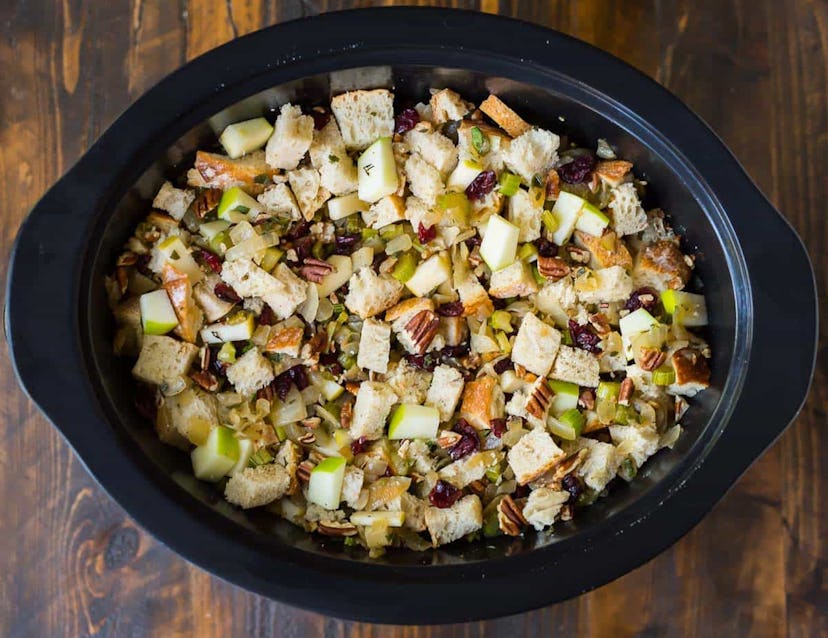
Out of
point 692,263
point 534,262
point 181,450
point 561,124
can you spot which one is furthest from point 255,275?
point 692,263

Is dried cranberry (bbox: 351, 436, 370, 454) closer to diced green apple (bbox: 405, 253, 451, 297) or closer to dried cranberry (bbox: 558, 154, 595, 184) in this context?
diced green apple (bbox: 405, 253, 451, 297)

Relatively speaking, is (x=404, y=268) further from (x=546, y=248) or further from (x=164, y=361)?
(x=164, y=361)

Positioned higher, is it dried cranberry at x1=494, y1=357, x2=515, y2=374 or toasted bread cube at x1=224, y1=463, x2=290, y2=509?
dried cranberry at x1=494, y1=357, x2=515, y2=374

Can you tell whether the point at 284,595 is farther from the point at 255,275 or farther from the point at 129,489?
the point at 255,275

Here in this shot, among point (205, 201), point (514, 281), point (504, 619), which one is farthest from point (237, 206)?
point (504, 619)

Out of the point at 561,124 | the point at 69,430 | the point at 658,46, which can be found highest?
the point at 658,46

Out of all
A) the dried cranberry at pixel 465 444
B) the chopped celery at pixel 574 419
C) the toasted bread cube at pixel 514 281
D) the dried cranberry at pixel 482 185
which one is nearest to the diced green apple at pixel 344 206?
the dried cranberry at pixel 482 185

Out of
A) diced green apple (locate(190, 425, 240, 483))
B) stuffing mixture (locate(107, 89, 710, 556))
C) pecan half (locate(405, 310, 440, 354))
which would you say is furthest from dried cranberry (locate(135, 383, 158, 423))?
pecan half (locate(405, 310, 440, 354))
